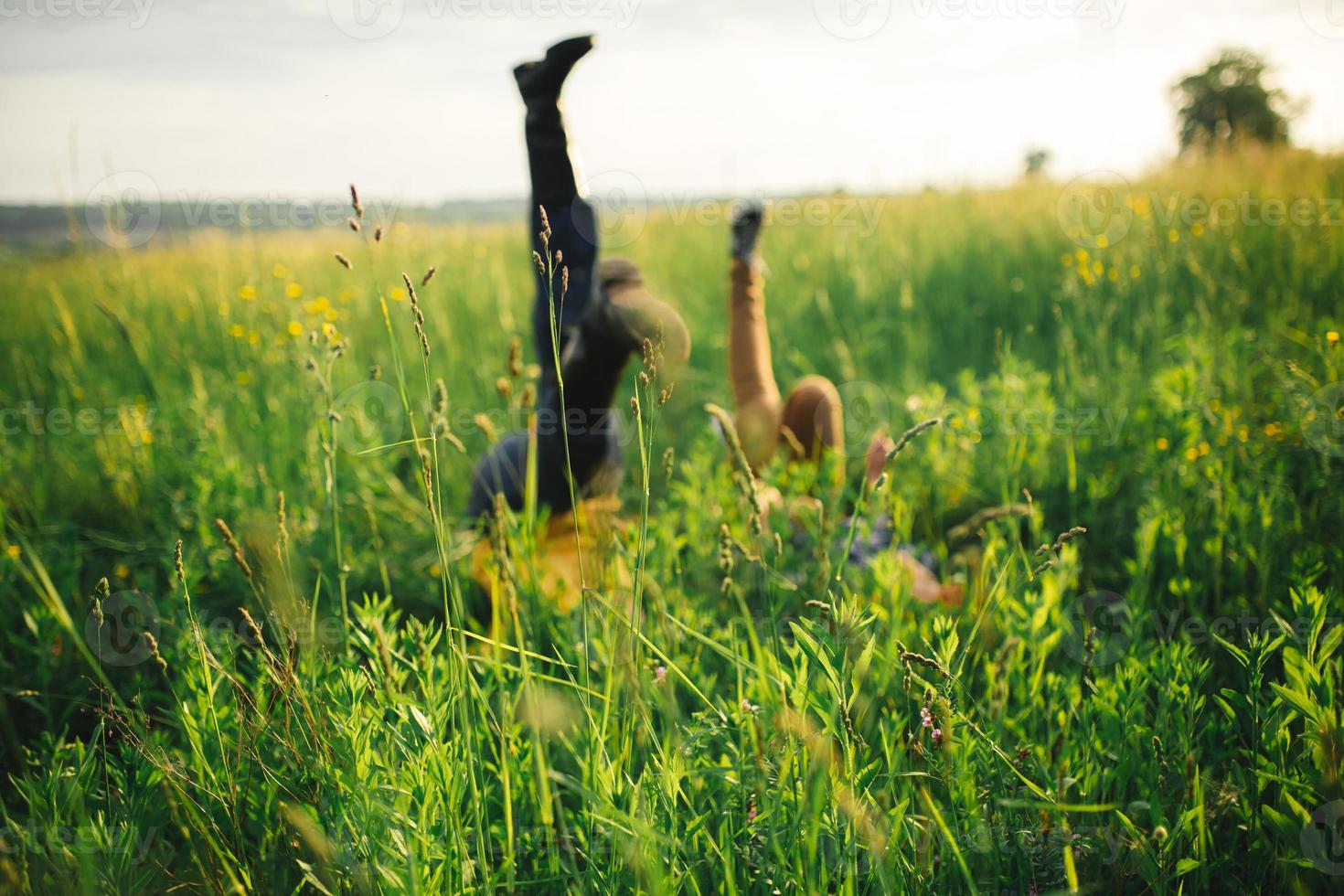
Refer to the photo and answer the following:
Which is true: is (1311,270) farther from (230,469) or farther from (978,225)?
(230,469)

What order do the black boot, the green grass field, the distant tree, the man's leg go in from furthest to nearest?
the distant tree
the man's leg
the black boot
the green grass field

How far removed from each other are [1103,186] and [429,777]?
700cm

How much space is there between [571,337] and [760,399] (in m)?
0.87

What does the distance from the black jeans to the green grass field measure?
16 centimetres

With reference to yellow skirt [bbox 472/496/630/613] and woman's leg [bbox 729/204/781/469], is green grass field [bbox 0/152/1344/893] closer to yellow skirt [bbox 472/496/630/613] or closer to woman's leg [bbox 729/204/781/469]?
yellow skirt [bbox 472/496/630/613]

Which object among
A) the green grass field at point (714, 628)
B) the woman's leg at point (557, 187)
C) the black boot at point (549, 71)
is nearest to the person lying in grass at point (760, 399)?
the green grass field at point (714, 628)

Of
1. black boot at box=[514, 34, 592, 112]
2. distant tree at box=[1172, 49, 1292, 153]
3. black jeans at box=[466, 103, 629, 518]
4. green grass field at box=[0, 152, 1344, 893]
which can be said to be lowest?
green grass field at box=[0, 152, 1344, 893]

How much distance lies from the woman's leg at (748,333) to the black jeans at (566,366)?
0.62 metres

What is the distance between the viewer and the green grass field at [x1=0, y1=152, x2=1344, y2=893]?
958 millimetres

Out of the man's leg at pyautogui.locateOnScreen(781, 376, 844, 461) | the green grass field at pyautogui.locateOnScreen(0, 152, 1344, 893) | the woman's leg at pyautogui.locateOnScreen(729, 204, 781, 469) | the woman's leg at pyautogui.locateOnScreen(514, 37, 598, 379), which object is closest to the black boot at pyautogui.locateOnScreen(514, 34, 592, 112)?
the woman's leg at pyautogui.locateOnScreen(514, 37, 598, 379)

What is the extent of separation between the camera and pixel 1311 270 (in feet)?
12.5

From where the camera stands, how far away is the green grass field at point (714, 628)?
0.96 m

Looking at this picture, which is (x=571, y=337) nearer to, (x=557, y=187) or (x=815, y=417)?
(x=557, y=187)

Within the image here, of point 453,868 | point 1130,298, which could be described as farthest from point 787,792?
point 1130,298
